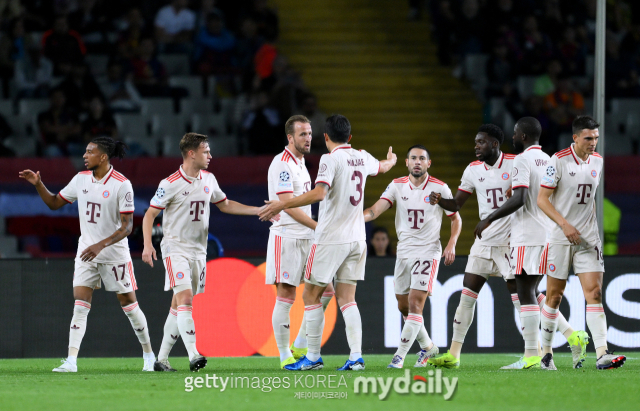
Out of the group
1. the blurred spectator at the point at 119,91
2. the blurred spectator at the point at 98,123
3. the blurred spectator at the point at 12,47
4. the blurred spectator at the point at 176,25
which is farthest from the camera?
the blurred spectator at the point at 176,25

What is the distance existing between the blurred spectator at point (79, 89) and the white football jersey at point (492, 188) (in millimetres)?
7608

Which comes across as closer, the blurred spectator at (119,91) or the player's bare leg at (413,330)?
the player's bare leg at (413,330)

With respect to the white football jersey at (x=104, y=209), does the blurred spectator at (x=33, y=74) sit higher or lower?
higher

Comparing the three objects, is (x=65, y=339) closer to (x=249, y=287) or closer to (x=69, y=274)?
(x=69, y=274)

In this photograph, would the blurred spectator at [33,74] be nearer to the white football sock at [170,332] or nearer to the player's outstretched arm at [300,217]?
the white football sock at [170,332]

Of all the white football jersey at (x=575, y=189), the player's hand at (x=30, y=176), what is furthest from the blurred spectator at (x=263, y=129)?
the white football jersey at (x=575, y=189)

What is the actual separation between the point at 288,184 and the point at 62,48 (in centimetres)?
866

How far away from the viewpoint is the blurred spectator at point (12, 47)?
15.5m

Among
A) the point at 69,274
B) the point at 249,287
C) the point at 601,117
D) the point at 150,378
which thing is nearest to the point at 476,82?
the point at 601,117

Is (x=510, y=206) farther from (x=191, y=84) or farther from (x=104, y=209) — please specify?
(x=191, y=84)

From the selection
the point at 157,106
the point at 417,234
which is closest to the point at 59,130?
the point at 157,106

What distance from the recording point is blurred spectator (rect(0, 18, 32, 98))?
50.8ft

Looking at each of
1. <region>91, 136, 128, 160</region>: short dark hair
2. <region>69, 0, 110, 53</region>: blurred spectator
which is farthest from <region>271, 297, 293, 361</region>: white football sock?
<region>69, 0, 110, 53</region>: blurred spectator

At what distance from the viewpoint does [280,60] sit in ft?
51.2
